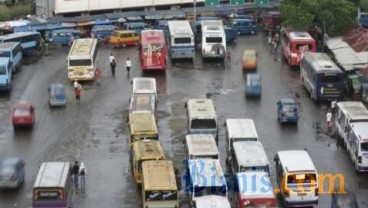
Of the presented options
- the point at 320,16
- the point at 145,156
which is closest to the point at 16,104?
the point at 145,156

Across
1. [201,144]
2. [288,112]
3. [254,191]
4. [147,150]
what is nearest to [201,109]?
[201,144]

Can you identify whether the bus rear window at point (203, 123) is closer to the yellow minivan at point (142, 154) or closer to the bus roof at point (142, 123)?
the bus roof at point (142, 123)

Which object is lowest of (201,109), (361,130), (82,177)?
(82,177)

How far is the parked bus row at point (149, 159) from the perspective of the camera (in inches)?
→ 1444

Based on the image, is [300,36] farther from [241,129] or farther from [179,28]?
[241,129]

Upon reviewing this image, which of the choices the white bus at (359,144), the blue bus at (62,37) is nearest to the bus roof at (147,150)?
the white bus at (359,144)

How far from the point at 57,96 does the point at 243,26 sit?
23.6m

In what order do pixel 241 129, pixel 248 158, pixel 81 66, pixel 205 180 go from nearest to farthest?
1. pixel 205 180
2. pixel 248 158
3. pixel 241 129
4. pixel 81 66

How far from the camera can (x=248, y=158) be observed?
39750 millimetres

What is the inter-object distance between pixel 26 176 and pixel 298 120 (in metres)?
16.1

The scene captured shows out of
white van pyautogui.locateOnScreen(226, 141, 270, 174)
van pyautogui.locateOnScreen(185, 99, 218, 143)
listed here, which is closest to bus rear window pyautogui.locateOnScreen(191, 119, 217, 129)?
van pyautogui.locateOnScreen(185, 99, 218, 143)

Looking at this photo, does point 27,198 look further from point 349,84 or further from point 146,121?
point 349,84

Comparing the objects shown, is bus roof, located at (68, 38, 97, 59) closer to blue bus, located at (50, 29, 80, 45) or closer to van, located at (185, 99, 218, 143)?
blue bus, located at (50, 29, 80, 45)

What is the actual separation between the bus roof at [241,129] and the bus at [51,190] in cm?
907
